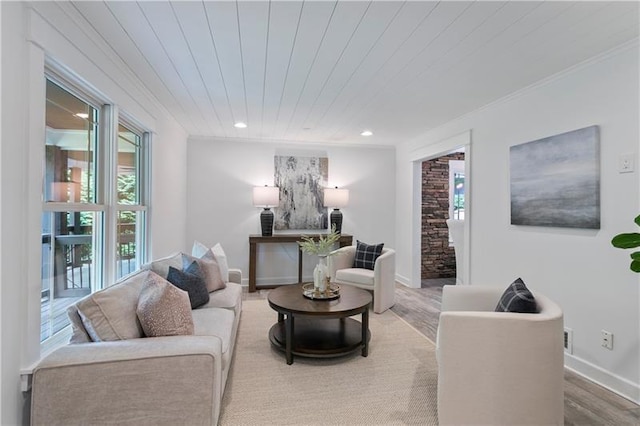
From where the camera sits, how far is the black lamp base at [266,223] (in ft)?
16.0

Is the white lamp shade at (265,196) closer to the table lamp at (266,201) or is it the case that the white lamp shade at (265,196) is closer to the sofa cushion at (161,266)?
the table lamp at (266,201)

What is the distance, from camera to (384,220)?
5.62 metres

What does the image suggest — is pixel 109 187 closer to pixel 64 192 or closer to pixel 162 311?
pixel 64 192

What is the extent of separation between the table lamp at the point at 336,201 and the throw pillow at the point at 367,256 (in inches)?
37.1

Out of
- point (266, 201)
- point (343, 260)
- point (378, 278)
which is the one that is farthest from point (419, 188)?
point (266, 201)

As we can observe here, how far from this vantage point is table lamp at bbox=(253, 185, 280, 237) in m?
4.80

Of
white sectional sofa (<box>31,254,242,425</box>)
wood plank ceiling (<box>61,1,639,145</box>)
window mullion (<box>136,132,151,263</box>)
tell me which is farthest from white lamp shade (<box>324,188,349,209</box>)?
white sectional sofa (<box>31,254,242,425</box>)

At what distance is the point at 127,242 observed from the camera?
2951 mm

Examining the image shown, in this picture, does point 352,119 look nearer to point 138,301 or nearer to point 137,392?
point 138,301

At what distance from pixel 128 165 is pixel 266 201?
6.88 ft

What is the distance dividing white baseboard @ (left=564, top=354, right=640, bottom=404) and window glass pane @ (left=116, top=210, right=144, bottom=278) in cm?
367

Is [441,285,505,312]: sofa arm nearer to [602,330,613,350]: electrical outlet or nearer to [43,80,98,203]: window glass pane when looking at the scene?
[602,330,613,350]: electrical outlet

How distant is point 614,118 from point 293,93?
2497 millimetres

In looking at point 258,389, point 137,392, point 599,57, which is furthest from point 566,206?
point 137,392
